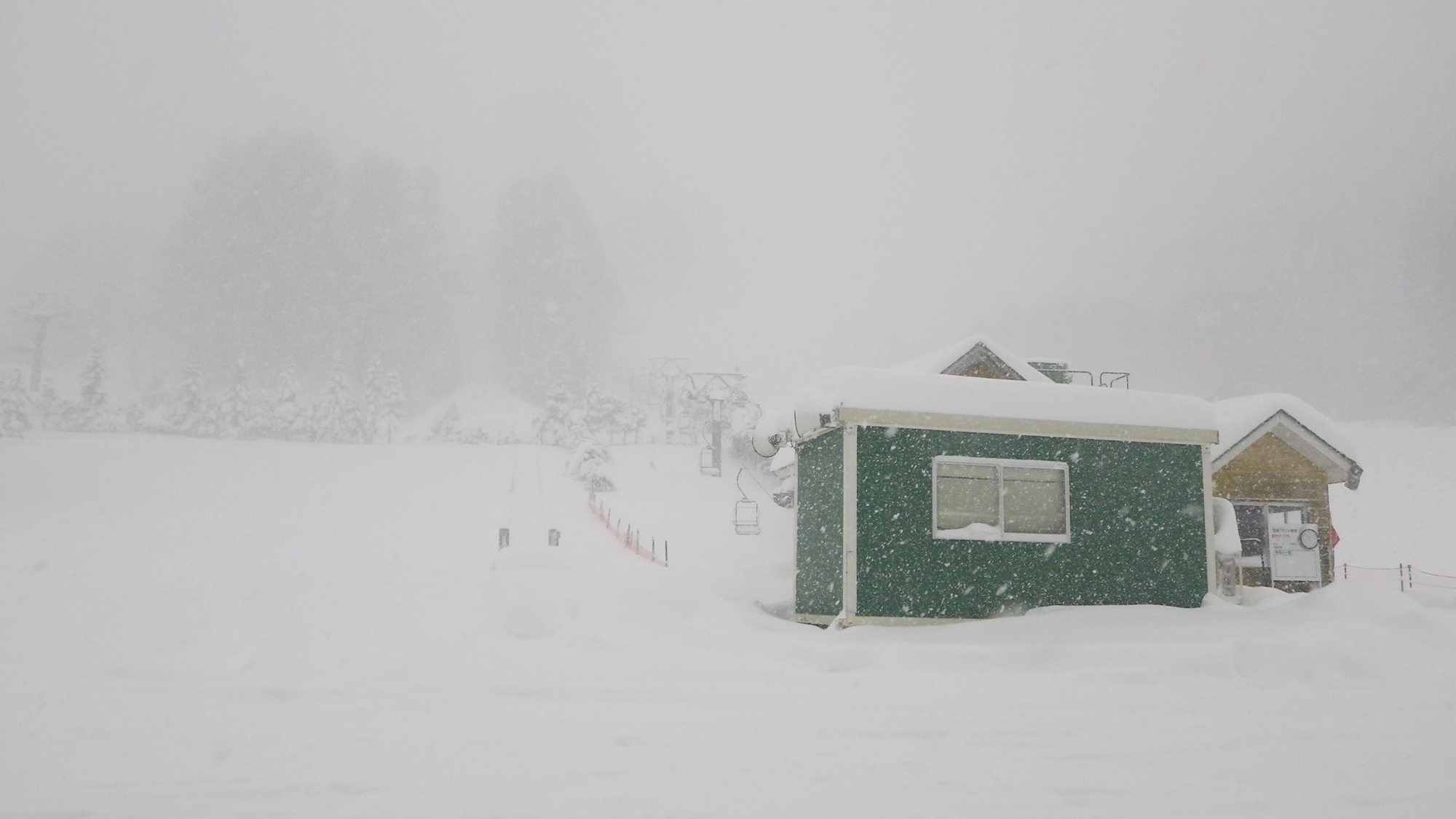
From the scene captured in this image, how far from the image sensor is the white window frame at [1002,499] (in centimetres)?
946

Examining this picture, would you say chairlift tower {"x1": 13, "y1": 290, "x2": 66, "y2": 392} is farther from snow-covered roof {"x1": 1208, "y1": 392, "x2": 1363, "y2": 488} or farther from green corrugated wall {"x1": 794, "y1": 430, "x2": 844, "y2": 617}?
snow-covered roof {"x1": 1208, "y1": 392, "x2": 1363, "y2": 488}

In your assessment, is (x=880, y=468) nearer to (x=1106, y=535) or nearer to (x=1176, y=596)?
(x=1106, y=535)

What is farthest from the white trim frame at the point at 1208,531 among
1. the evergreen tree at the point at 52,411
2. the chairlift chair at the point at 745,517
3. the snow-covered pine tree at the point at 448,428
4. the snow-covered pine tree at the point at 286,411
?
the evergreen tree at the point at 52,411

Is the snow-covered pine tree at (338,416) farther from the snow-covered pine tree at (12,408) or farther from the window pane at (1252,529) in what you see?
the window pane at (1252,529)

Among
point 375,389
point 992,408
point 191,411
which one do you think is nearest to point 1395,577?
point 992,408

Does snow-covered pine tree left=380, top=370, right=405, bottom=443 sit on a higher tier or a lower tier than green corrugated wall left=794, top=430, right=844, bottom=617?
higher

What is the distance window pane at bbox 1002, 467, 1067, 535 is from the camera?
977 centimetres

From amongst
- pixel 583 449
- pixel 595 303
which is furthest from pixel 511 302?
pixel 583 449

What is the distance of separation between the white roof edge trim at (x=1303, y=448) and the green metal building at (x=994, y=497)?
611 centimetres

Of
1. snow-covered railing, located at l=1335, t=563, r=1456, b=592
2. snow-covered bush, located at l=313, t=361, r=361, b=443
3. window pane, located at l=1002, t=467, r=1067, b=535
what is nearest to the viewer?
window pane, located at l=1002, t=467, r=1067, b=535

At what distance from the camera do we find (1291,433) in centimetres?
1608

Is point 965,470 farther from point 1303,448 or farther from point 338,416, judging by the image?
point 338,416

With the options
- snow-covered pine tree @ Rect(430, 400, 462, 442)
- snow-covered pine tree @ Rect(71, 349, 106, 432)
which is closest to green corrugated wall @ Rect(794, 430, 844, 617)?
snow-covered pine tree @ Rect(430, 400, 462, 442)

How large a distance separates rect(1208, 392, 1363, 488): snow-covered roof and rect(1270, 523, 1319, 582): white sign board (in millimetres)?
1718
